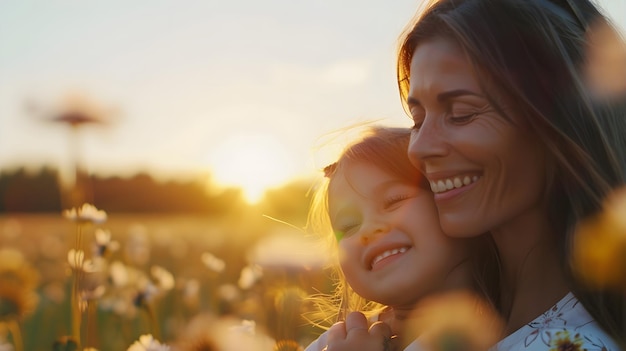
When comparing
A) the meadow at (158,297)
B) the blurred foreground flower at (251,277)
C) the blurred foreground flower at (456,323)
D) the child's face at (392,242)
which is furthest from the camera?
the blurred foreground flower at (251,277)

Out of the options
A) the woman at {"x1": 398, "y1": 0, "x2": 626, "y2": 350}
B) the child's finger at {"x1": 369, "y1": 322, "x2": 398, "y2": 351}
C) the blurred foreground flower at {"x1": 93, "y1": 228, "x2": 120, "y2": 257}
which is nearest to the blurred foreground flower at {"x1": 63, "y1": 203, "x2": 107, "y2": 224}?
the blurred foreground flower at {"x1": 93, "y1": 228, "x2": 120, "y2": 257}

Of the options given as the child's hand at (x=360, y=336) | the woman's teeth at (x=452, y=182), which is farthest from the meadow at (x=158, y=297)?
the woman's teeth at (x=452, y=182)

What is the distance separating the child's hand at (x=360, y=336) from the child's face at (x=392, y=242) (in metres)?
0.08

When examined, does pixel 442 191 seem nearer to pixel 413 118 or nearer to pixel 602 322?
pixel 413 118

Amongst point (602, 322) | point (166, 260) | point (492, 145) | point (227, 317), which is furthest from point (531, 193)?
point (166, 260)

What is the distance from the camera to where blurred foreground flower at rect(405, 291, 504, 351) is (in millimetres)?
2348

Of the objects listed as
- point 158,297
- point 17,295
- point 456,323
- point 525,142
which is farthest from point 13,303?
point 525,142

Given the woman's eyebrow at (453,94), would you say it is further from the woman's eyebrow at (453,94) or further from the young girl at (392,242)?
the young girl at (392,242)

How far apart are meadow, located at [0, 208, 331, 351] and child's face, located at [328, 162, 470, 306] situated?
64cm

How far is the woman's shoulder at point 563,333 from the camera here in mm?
2189

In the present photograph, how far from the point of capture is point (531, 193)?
7.95 ft

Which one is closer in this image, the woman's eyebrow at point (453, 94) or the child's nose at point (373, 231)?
the woman's eyebrow at point (453, 94)

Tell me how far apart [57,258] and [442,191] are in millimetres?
5222

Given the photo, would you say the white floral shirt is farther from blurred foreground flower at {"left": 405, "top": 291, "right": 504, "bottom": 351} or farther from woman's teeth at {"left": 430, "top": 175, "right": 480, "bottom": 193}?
woman's teeth at {"left": 430, "top": 175, "right": 480, "bottom": 193}
